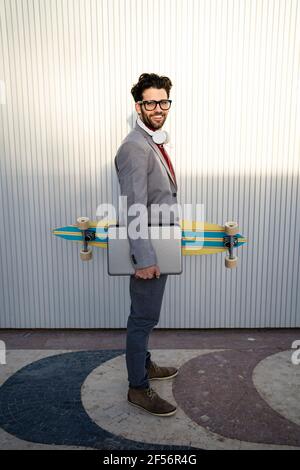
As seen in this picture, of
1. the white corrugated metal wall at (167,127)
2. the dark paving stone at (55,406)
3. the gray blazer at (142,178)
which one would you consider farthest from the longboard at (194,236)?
the dark paving stone at (55,406)

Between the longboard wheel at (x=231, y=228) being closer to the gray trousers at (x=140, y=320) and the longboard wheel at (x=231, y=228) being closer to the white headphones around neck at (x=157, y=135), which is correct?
the gray trousers at (x=140, y=320)

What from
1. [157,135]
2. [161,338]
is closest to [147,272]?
[157,135]

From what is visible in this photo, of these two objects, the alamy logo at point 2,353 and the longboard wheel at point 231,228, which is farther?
the alamy logo at point 2,353

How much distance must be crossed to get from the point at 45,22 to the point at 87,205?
4.71 feet

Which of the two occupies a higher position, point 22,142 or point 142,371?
point 22,142

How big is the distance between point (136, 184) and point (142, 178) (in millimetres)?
49

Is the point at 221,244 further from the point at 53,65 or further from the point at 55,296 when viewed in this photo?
the point at 53,65

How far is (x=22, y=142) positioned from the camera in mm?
3219

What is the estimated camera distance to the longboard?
2840 mm

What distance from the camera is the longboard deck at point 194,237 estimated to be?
9.64 ft

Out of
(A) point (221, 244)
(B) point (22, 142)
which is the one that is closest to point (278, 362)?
(A) point (221, 244)

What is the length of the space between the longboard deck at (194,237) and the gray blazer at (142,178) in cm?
75

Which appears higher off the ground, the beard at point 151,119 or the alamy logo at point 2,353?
the beard at point 151,119

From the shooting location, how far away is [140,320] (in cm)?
236
